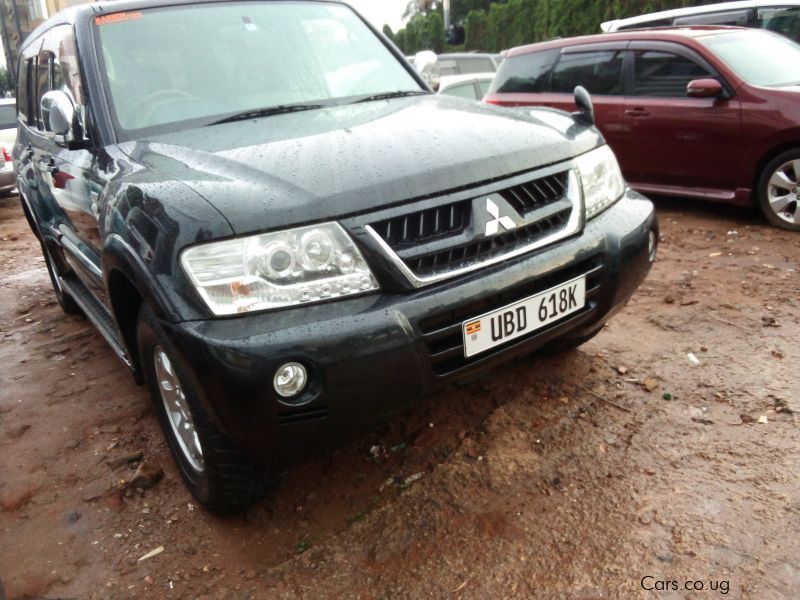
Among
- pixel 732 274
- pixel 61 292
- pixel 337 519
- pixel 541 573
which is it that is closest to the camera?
pixel 541 573

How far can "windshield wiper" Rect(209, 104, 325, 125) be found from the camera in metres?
2.71

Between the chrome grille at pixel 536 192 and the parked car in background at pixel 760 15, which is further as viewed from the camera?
the parked car in background at pixel 760 15

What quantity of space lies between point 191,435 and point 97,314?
1.25 meters

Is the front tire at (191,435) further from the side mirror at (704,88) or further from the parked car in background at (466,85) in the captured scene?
the parked car in background at (466,85)

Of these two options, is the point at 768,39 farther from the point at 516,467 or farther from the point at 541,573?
the point at 541,573

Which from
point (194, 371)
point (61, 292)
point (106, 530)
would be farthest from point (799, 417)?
point (61, 292)

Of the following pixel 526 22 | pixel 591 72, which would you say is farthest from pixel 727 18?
pixel 526 22

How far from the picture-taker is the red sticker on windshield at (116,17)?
2.92 m

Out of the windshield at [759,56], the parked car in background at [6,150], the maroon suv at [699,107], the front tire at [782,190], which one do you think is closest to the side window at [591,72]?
the maroon suv at [699,107]

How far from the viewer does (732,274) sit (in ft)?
14.5

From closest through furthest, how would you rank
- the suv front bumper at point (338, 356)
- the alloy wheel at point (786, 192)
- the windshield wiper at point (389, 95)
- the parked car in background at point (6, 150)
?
the suv front bumper at point (338, 356)
the windshield wiper at point (389, 95)
the alloy wheel at point (786, 192)
the parked car in background at point (6, 150)

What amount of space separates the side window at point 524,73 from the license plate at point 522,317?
204 inches

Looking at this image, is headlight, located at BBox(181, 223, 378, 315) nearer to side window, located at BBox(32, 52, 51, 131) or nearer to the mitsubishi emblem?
the mitsubishi emblem

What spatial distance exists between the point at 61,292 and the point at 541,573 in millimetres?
4012
